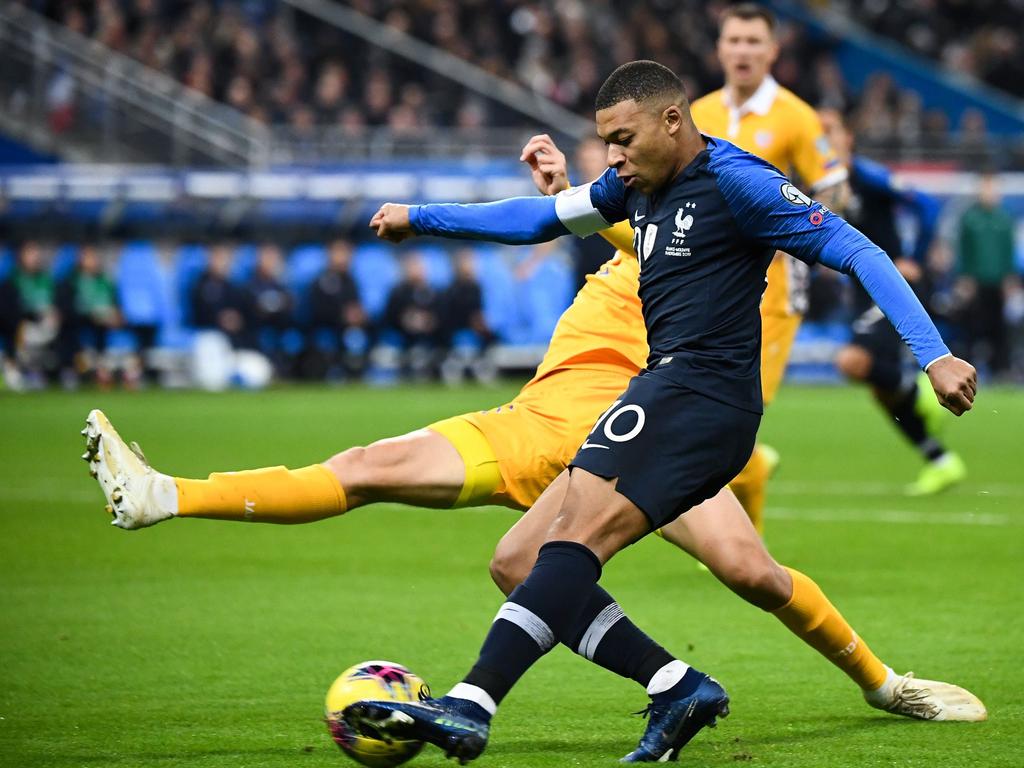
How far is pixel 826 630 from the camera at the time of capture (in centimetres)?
533

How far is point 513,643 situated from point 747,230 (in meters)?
1.33

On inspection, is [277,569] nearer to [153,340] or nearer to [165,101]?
[153,340]

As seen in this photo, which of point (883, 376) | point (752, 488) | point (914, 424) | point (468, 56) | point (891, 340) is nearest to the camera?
point (752, 488)

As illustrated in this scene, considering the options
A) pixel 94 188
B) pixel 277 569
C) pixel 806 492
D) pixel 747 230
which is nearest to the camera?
pixel 747 230

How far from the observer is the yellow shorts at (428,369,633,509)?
5465 mm

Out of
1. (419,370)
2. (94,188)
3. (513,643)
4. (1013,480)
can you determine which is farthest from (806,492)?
(94,188)

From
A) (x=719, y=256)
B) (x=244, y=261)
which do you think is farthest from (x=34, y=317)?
(x=719, y=256)

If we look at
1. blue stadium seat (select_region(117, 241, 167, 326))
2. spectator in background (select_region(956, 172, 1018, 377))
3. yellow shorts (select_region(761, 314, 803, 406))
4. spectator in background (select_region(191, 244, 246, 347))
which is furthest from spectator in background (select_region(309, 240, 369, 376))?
yellow shorts (select_region(761, 314, 803, 406))

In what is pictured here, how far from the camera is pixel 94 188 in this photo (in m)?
23.8

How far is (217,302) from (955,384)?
19687 millimetres

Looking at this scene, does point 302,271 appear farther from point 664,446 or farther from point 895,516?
point 664,446

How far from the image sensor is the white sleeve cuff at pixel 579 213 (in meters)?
5.26

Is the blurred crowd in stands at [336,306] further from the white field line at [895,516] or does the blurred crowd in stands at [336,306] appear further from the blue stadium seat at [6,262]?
the white field line at [895,516]

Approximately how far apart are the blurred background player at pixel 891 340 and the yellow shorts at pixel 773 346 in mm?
2838
